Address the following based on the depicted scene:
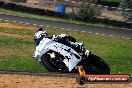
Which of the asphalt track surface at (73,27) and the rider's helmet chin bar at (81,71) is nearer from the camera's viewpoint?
the rider's helmet chin bar at (81,71)

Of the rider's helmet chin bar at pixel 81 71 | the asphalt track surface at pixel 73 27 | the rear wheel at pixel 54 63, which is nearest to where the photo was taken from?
the rider's helmet chin bar at pixel 81 71

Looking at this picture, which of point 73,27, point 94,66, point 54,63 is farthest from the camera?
point 73,27

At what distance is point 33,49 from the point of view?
23.9 meters

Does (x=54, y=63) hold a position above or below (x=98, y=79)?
above

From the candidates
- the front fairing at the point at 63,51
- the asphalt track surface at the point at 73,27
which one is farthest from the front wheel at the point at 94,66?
the asphalt track surface at the point at 73,27

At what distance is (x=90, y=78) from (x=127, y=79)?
146 cm

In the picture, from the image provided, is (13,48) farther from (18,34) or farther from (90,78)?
(90,78)

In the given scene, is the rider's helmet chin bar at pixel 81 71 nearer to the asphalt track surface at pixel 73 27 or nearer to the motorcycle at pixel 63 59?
the motorcycle at pixel 63 59

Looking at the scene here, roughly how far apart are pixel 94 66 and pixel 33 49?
344 inches

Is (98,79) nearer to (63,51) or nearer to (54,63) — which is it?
(63,51)

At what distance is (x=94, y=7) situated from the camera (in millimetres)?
42625

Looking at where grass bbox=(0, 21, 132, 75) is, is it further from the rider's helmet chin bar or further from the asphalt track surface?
the rider's helmet chin bar

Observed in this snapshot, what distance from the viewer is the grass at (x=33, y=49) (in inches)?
746

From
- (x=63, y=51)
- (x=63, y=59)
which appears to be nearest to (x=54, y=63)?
(x=63, y=59)
